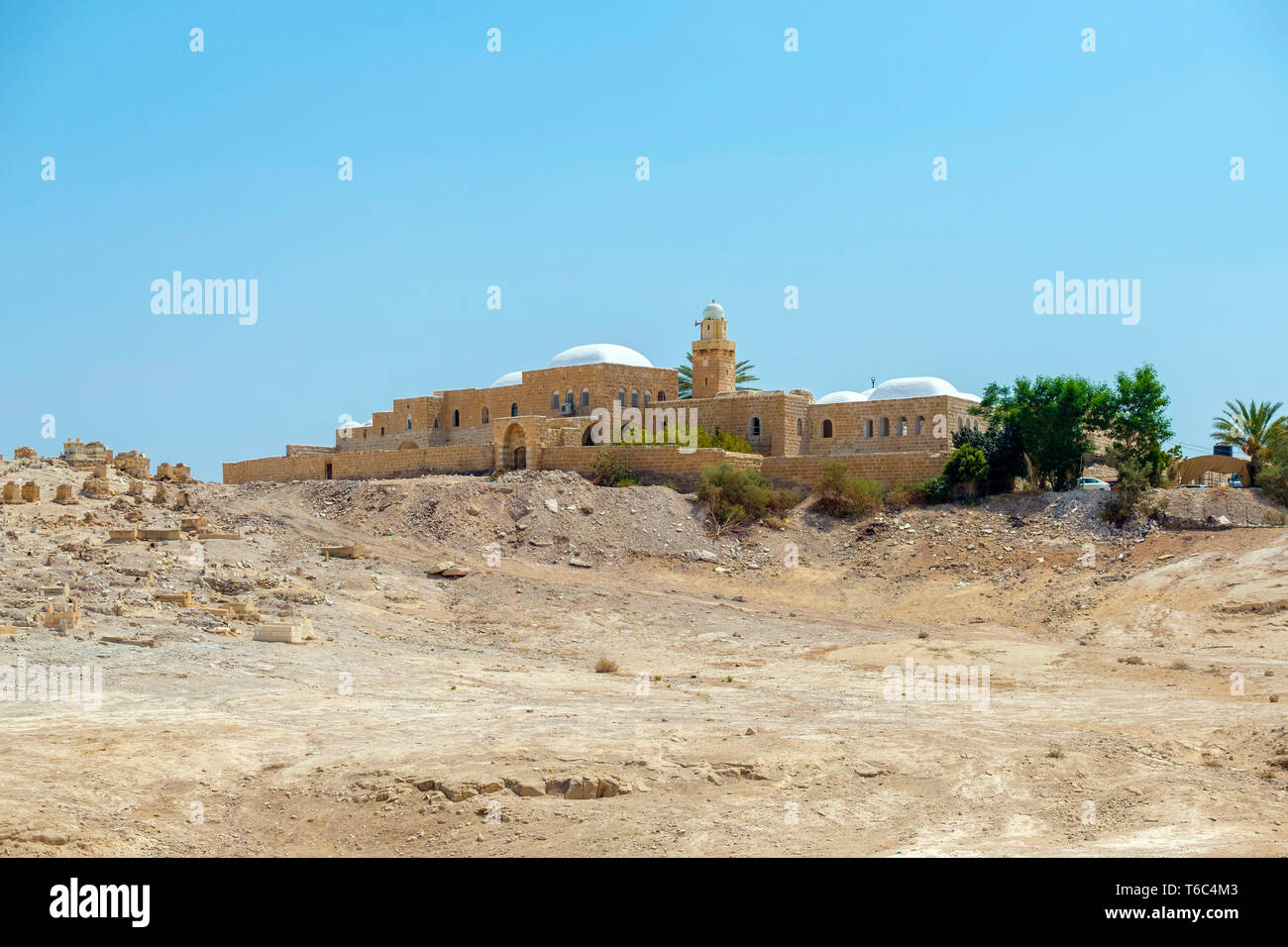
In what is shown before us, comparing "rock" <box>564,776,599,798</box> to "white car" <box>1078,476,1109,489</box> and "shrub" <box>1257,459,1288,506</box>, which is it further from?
"shrub" <box>1257,459,1288,506</box>

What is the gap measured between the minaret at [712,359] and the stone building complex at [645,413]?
0.05 m

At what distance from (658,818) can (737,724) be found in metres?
3.69

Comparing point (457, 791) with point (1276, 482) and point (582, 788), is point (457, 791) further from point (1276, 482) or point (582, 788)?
point (1276, 482)

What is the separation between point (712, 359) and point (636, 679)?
30.7m

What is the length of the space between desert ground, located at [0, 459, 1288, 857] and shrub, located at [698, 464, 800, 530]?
0.66 m

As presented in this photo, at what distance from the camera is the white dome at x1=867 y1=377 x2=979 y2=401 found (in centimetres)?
4550

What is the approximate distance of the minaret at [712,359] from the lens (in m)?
50.8

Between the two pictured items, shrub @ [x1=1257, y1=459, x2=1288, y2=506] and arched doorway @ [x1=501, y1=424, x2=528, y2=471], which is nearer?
shrub @ [x1=1257, y1=459, x2=1288, y2=506]

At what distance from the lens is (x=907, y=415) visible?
4281cm

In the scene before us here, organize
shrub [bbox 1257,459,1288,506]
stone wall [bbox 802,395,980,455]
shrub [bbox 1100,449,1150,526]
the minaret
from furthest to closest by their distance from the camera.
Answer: the minaret
stone wall [bbox 802,395,980,455]
shrub [bbox 1257,459,1288,506]
shrub [bbox 1100,449,1150,526]

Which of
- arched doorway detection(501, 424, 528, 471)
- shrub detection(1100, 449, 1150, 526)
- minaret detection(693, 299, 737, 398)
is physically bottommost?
shrub detection(1100, 449, 1150, 526)

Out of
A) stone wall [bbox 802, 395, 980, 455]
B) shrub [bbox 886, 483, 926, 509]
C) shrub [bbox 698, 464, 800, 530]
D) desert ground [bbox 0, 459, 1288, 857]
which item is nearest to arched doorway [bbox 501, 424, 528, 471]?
desert ground [bbox 0, 459, 1288, 857]

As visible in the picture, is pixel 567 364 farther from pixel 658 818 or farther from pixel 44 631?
pixel 658 818
